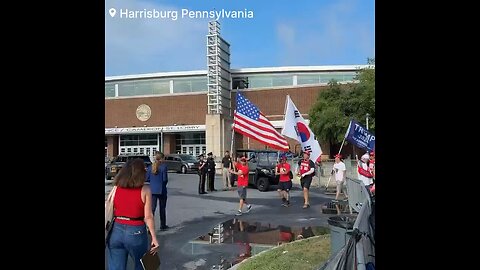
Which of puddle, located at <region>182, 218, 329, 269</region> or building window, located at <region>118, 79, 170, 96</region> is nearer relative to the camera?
building window, located at <region>118, 79, 170, 96</region>

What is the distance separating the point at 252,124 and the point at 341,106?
0.74 metres

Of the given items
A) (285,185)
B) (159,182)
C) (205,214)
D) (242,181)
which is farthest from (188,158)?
(285,185)

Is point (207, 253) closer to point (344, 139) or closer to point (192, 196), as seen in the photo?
point (192, 196)

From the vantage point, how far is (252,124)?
3771 millimetres

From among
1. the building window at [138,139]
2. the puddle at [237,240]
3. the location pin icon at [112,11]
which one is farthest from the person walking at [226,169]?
the location pin icon at [112,11]

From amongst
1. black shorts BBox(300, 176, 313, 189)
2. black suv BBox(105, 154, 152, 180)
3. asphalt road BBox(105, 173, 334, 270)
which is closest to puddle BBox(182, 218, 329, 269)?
asphalt road BBox(105, 173, 334, 270)

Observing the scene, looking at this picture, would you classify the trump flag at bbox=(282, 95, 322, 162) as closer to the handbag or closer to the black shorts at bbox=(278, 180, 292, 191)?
the black shorts at bbox=(278, 180, 292, 191)

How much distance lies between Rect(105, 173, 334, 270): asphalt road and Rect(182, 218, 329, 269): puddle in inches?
0.6

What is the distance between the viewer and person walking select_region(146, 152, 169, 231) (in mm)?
3396

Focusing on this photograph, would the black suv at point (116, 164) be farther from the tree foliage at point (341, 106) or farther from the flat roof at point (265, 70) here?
the tree foliage at point (341, 106)

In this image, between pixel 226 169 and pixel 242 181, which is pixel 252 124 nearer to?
pixel 226 169
